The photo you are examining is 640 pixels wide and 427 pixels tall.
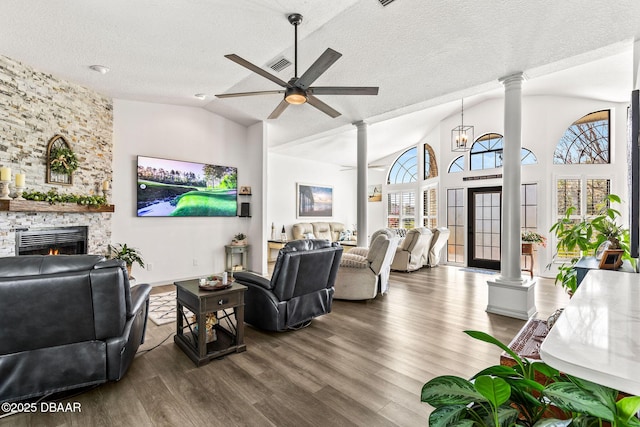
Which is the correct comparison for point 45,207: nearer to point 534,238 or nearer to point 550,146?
point 534,238

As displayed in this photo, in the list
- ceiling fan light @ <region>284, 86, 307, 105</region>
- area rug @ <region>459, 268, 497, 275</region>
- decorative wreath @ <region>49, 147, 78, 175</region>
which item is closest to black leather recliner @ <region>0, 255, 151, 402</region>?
ceiling fan light @ <region>284, 86, 307, 105</region>

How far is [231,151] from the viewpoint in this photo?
251 inches

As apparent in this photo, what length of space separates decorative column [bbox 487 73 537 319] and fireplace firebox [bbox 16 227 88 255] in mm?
5821

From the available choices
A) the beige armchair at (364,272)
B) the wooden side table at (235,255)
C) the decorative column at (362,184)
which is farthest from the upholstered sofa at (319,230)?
the beige armchair at (364,272)

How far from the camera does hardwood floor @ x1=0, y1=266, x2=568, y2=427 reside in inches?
75.8

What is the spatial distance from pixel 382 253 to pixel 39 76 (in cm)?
516

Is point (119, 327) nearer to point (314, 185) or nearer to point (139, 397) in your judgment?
point (139, 397)

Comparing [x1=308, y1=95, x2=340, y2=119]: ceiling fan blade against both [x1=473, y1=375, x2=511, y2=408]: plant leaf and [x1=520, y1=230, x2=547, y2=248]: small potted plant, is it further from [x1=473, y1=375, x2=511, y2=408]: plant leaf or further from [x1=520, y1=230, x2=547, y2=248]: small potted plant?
[x1=520, y1=230, x2=547, y2=248]: small potted plant

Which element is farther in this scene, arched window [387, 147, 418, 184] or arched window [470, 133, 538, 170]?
arched window [387, 147, 418, 184]

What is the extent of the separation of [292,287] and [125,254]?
3.24 meters

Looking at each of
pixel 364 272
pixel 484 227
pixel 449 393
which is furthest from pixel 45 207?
pixel 484 227

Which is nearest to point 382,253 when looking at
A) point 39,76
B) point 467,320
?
point 467,320

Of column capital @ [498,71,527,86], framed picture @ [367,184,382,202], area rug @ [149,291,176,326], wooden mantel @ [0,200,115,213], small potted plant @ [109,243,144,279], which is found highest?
column capital @ [498,71,527,86]

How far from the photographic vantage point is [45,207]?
3879 mm
